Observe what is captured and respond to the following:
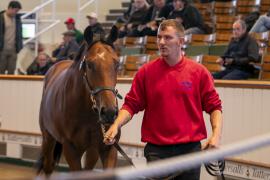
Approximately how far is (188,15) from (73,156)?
668cm

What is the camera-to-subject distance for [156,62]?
5066 millimetres

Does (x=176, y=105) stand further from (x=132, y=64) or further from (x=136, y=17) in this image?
(x=136, y=17)

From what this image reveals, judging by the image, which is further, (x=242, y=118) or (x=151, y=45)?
(x=151, y=45)

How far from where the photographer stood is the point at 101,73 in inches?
251

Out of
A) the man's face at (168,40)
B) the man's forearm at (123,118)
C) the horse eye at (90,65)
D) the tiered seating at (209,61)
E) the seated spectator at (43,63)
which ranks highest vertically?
the man's face at (168,40)

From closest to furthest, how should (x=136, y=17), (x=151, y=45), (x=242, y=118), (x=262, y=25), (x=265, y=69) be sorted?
1. (x=242, y=118)
2. (x=265, y=69)
3. (x=262, y=25)
4. (x=151, y=45)
5. (x=136, y=17)

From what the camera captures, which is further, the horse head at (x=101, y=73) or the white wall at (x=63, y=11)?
the white wall at (x=63, y=11)

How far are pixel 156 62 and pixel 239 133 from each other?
304 cm

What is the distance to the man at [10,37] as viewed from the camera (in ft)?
46.3

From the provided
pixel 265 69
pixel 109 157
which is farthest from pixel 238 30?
pixel 109 157

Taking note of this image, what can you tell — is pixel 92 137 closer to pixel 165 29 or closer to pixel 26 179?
pixel 165 29

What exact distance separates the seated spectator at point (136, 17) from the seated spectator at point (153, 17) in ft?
0.67

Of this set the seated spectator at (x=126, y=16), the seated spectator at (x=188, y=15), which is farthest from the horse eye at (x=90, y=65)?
the seated spectator at (x=126, y=16)

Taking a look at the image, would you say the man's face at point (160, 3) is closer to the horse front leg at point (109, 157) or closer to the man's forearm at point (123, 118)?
the horse front leg at point (109, 157)
